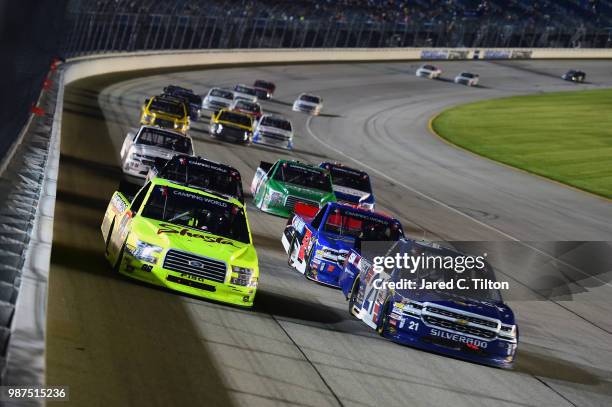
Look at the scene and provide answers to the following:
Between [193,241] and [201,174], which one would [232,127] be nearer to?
[201,174]

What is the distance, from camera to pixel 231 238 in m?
15.6

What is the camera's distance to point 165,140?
93.9 feet

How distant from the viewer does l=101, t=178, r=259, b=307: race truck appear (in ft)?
47.9

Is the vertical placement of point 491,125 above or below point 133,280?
below

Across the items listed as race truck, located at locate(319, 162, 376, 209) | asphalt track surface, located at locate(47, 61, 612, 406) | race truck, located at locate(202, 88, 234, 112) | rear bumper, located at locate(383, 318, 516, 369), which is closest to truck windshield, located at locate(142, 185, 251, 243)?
asphalt track surface, located at locate(47, 61, 612, 406)

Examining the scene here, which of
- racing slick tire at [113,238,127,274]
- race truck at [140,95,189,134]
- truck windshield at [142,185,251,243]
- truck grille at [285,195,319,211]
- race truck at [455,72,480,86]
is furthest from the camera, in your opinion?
race truck at [455,72,480,86]

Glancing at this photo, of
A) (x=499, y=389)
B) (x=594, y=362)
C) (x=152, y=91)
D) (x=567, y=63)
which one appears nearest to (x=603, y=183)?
(x=152, y=91)

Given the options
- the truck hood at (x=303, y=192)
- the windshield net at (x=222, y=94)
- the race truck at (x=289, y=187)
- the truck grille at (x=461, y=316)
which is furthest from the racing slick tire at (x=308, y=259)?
the windshield net at (x=222, y=94)

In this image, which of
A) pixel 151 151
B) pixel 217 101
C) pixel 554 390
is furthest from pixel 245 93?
pixel 554 390

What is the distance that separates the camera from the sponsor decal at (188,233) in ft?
49.1

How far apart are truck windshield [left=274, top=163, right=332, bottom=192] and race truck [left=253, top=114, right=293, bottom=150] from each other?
57.5ft

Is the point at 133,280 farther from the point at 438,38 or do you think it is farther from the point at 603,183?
the point at 438,38

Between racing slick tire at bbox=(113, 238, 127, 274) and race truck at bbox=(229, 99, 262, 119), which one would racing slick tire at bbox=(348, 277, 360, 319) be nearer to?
racing slick tire at bbox=(113, 238, 127, 274)

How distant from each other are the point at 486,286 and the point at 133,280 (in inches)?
183
